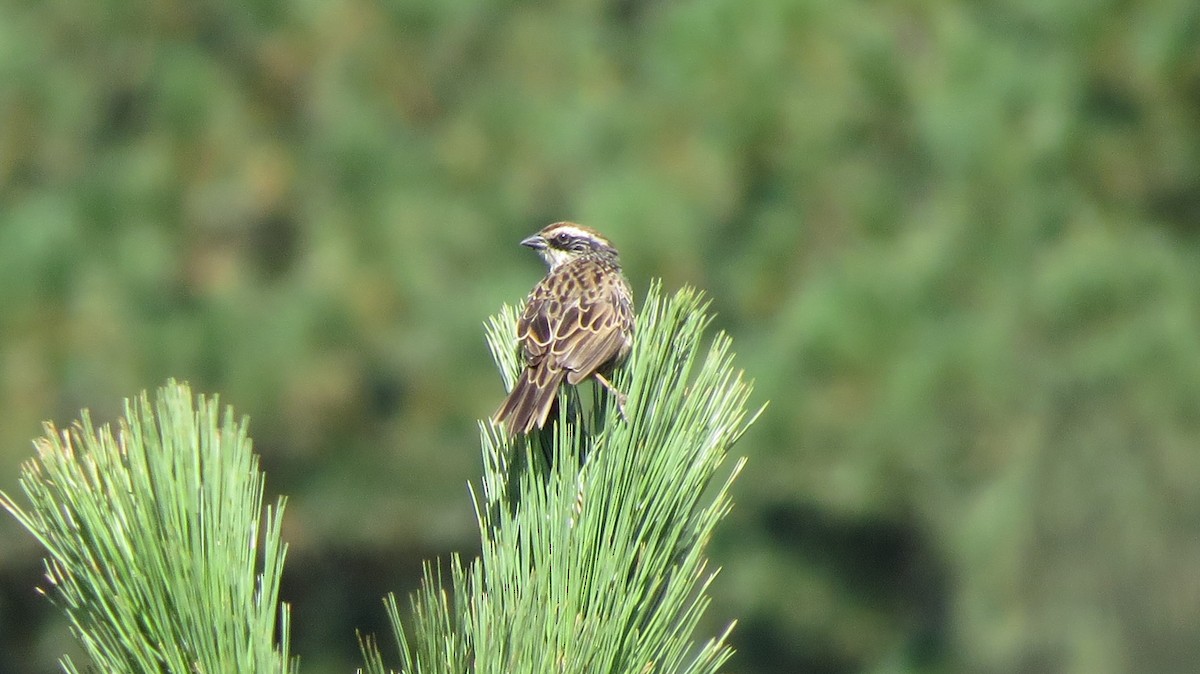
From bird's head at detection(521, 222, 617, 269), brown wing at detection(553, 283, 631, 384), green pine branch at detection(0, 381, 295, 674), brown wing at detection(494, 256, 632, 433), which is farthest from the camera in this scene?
bird's head at detection(521, 222, 617, 269)

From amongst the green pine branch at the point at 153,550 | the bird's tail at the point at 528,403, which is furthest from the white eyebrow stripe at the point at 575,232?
the green pine branch at the point at 153,550

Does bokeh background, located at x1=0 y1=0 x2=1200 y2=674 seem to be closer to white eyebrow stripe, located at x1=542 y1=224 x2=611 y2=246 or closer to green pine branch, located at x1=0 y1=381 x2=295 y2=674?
white eyebrow stripe, located at x1=542 y1=224 x2=611 y2=246

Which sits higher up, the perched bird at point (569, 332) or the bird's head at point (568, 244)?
the bird's head at point (568, 244)

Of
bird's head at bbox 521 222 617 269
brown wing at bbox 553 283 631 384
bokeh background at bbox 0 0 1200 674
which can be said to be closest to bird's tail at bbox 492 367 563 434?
brown wing at bbox 553 283 631 384

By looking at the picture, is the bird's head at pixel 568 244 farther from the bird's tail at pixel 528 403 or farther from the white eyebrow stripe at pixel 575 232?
the bird's tail at pixel 528 403

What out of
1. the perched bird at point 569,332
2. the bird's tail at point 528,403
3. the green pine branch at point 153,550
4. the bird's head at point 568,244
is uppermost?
the bird's head at point 568,244

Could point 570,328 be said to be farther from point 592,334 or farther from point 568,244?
point 568,244
